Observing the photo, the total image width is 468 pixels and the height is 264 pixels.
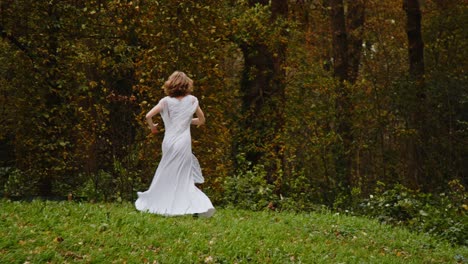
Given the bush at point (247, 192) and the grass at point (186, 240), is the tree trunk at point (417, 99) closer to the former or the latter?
the bush at point (247, 192)

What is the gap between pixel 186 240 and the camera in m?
7.82

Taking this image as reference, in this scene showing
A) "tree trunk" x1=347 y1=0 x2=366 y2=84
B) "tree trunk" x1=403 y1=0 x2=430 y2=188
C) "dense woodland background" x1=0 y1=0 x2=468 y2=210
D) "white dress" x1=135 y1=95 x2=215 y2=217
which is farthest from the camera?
"tree trunk" x1=347 y1=0 x2=366 y2=84

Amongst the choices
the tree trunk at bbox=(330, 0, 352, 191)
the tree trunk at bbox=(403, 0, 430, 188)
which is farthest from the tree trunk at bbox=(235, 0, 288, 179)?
the tree trunk at bbox=(403, 0, 430, 188)

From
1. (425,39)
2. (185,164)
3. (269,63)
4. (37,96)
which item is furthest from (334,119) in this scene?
(185,164)

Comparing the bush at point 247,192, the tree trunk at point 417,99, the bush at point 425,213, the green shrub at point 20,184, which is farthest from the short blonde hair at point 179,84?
the tree trunk at point 417,99

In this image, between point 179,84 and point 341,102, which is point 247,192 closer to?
point 179,84

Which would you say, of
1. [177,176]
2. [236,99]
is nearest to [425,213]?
[177,176]

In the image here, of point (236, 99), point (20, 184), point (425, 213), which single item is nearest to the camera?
point (425, 213)

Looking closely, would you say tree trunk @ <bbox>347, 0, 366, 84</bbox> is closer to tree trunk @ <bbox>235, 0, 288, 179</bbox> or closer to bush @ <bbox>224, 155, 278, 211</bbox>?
tree trunk @ <bbox>235, 0, 288, 179</bbox>

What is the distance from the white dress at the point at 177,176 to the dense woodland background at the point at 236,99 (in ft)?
11.6

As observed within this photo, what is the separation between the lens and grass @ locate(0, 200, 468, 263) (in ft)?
22.6

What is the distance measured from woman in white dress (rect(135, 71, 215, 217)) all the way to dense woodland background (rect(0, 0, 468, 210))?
11.7ft

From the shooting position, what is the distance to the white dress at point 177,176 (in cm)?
990

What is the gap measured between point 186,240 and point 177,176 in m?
2.38
